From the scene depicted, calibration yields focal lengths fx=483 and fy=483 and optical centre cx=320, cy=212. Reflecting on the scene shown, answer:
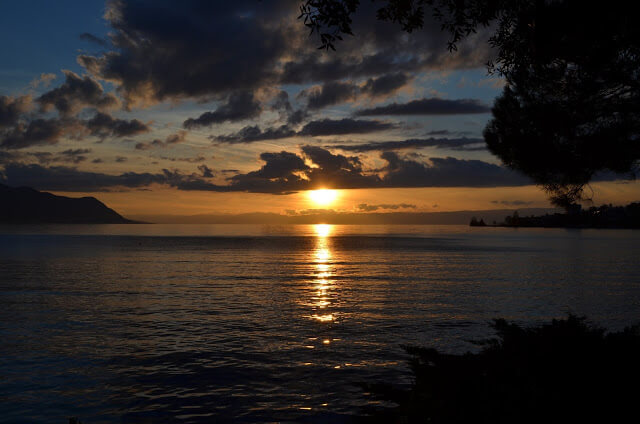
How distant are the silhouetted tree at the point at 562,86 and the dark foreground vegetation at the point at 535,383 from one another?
746cm

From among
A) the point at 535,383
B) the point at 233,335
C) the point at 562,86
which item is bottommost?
the point at 233,335

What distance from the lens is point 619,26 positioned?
15.0 meters

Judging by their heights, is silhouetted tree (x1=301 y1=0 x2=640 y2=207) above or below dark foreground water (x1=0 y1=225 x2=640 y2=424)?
above

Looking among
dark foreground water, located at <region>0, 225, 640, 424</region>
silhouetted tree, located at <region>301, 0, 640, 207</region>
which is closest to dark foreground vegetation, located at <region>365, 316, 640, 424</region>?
dark foreground water, located at <region>0, 225, 640, 424</region>

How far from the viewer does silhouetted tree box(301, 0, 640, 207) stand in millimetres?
14139

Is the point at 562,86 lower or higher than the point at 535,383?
higher

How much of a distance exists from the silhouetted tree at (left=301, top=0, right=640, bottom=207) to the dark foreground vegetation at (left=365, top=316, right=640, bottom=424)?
24.5 feet

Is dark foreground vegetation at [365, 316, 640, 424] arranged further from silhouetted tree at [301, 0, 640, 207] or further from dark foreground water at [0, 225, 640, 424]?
silhouetted tree at [301, 0, 640, 207]

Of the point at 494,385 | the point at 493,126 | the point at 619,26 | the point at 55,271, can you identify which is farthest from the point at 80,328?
the point at 55,271

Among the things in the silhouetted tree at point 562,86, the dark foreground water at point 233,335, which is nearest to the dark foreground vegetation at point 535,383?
the dark foreground water at point 233,335

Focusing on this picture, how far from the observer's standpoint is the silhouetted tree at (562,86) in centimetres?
1414

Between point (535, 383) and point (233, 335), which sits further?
point (233, 335)

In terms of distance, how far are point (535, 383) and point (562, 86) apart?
15781 millimetres

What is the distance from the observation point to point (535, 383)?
718 cm
